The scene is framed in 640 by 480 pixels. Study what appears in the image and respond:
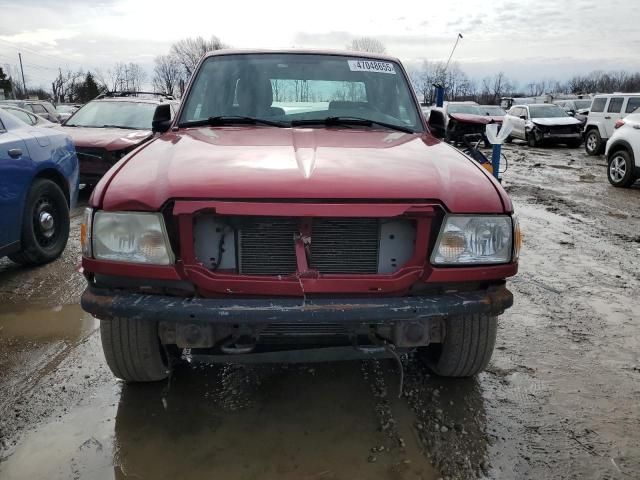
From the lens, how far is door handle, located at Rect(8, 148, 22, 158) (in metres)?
4.38

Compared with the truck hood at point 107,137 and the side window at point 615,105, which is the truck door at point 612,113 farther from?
the truck hood at point 107,137

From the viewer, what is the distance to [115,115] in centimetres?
920

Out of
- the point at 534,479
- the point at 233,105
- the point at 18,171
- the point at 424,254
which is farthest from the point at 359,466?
the point at 18,171

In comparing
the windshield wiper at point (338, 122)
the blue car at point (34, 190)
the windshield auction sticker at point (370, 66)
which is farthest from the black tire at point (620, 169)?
the blue car at point (34, 190)

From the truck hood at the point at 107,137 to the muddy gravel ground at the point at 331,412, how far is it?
4210 mm

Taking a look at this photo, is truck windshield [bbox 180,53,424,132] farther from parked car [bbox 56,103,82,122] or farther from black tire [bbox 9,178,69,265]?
parked car [bbox 56,103,82,122]

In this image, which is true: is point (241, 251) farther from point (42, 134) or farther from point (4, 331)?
Result: point (42, 134)

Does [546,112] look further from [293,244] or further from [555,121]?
[293,244]

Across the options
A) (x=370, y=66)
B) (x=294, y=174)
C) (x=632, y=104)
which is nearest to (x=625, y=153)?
(x=632, y=104)

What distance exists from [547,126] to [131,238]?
19.0 m

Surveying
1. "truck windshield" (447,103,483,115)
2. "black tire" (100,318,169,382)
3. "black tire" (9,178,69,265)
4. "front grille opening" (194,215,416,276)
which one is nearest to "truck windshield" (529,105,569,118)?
"truck windshield" (447,103,483,115)

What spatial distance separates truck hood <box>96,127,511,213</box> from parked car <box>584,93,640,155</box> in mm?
14446

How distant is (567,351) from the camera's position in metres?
3.43

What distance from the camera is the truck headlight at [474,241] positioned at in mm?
2268
